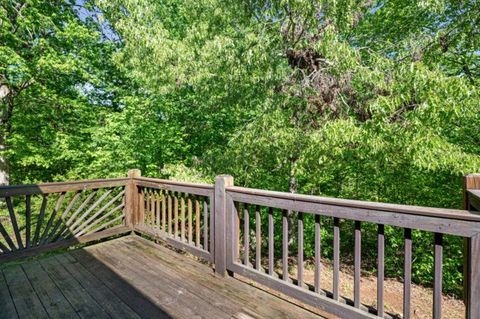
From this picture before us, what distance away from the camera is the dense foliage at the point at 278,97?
3.12 metres

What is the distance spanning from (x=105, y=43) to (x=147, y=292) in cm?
894

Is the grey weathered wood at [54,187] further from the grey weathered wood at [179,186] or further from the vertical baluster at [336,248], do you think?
the vertical baluster at [336,248]

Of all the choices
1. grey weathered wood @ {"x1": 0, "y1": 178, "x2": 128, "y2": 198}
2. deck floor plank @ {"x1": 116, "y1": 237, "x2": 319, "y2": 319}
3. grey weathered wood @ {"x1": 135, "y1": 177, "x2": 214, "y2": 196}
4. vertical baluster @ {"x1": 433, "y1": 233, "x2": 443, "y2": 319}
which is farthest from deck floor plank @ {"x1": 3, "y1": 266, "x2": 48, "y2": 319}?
vertical baluster @ {"x1": 433, "y1": 233, "x2": 443, "y2": 319}

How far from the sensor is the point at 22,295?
7.75 feet

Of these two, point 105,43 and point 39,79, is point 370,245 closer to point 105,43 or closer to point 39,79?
point 39,79

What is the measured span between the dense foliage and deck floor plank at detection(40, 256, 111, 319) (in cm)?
227

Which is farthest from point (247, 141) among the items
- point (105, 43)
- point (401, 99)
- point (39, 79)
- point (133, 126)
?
point (105, 43)

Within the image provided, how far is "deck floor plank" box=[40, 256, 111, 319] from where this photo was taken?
2.10 m

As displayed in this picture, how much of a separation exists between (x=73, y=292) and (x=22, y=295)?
1.40 ft

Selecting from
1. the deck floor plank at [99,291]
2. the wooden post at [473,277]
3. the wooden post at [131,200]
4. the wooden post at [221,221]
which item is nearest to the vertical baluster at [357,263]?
the wooden post at [473,277]

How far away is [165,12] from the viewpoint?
8.32 meters

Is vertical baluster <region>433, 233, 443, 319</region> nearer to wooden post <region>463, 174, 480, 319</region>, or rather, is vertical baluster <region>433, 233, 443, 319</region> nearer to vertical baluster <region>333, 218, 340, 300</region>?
wooden post <region>463, 174, 480, 319</region>

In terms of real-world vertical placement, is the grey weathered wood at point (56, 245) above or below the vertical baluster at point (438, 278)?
below

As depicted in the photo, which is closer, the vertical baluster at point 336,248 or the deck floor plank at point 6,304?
the vertical baluster at point 336,248
